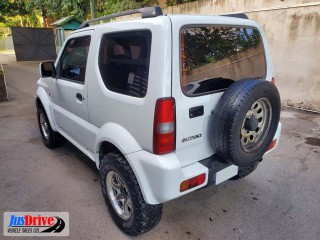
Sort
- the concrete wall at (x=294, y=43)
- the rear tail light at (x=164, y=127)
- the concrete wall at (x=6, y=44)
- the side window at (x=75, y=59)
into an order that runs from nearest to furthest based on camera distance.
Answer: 1. the rear tail light at (x=164, y=127)
2. the side window at (x=75, y=59)
3. the concrete wall at (x=294, y=43)
4. the concrete wall at (x=6, y=44)

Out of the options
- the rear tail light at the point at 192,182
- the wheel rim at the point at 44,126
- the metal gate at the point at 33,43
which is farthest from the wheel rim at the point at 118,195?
the metal gate at the point at 33,43

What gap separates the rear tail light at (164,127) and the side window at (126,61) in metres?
0.19

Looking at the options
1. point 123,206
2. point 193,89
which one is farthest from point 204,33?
point 123,206

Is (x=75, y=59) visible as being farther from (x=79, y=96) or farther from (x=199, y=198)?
(x=199, y=198)

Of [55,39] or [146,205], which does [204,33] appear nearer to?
[146,205]

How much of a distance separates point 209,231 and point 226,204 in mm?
475

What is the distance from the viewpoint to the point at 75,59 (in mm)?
2846

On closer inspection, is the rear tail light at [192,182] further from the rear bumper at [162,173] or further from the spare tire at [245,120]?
the spare tire at [245,120]

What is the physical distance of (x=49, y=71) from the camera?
3.36 meters

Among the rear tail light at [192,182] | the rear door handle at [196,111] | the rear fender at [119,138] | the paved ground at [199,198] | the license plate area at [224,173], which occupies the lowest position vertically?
the paved ground at [199,198]
